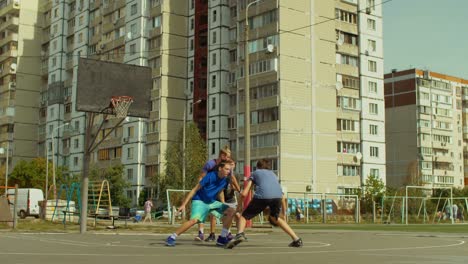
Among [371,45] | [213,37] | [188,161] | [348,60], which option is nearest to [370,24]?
[371,45]

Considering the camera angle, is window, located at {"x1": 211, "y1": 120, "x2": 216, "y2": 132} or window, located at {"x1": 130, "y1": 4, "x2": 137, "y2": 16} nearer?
window, located at {"x1": 211, "y1": 120, "x2": 216, "y2": 132}

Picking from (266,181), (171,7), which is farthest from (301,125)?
A: (266,181)

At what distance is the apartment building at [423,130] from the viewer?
11200cm

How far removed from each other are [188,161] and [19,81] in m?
45.2

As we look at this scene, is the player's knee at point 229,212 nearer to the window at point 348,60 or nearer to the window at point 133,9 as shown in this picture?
the window at point 348,60

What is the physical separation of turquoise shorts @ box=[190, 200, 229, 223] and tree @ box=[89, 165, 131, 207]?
5963 centimetres

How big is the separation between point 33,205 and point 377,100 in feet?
140

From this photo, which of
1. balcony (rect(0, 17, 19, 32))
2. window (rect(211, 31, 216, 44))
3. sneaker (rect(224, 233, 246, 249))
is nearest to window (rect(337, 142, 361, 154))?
window (rect(211, 31, 216, 44))

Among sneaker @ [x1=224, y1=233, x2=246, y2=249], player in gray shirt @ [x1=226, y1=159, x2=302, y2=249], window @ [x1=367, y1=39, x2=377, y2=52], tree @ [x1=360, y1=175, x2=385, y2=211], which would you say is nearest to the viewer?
sneaker @ [x1=224, y1=233, x2=246, y2=249]

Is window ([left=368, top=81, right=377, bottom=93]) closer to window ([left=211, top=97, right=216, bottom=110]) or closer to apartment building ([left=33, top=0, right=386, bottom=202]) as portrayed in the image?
apartment building ([left=33, top=0, right=386, bottom=202])

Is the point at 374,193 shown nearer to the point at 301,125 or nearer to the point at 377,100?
the point at 301,125

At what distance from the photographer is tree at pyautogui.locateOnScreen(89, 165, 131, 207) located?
239 ft

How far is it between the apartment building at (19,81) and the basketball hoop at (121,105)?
81.2 metres

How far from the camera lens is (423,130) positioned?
113 m
